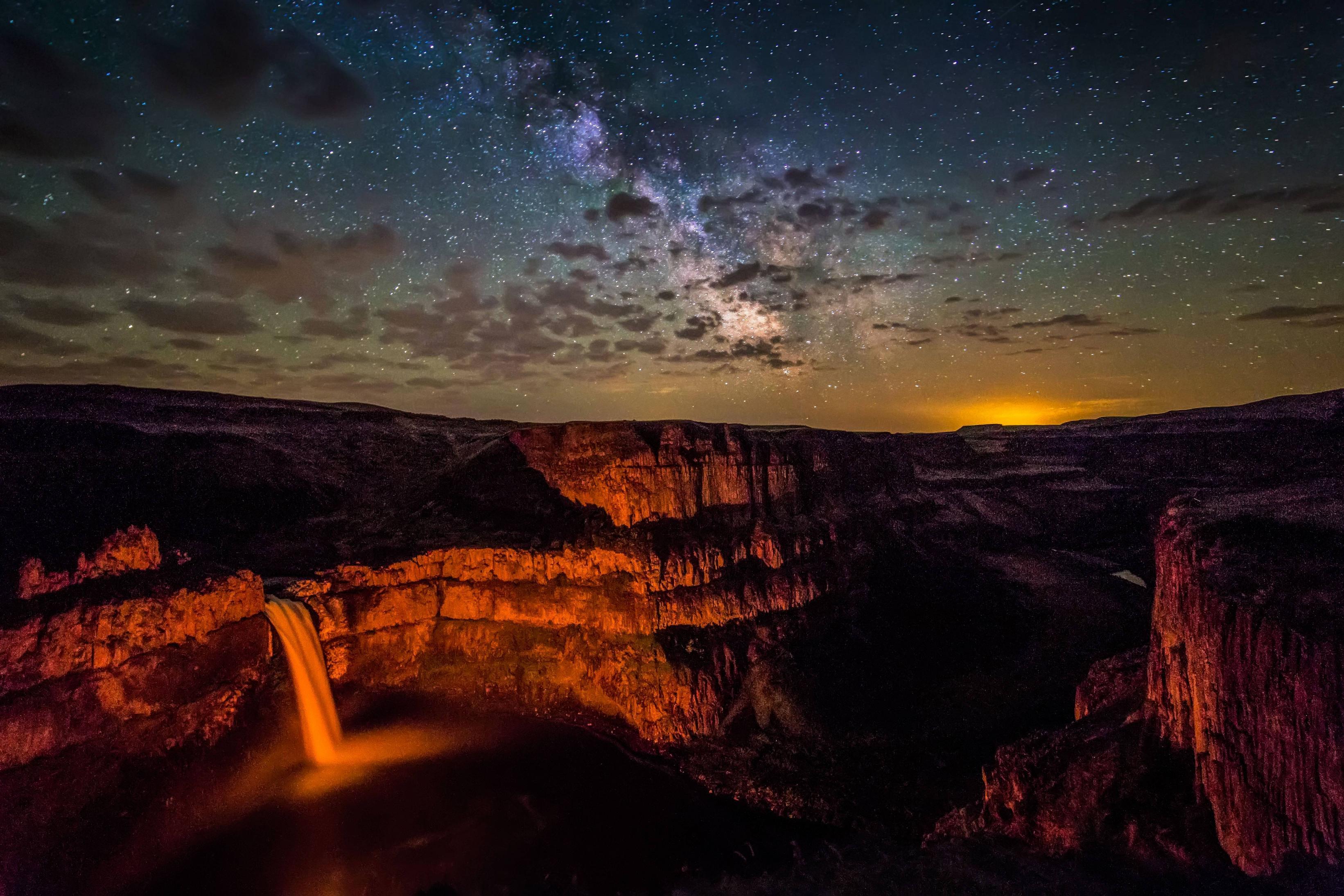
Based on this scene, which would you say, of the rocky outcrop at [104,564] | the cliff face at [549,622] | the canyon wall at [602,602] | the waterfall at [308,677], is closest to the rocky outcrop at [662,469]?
the canyon wall at [602,602]

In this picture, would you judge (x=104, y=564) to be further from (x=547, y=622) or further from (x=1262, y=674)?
(x=1262, y=674)

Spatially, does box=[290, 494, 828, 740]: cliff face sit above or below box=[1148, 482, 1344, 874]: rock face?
below

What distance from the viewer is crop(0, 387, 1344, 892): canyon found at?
10844 millimetres

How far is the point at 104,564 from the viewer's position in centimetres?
2131

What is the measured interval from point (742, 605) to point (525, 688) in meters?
11.8

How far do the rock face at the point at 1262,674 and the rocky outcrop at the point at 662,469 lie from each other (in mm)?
22287

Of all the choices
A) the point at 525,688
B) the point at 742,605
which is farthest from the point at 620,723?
the point at 742,605

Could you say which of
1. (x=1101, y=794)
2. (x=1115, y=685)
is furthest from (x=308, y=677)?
(x=1115, y=685)

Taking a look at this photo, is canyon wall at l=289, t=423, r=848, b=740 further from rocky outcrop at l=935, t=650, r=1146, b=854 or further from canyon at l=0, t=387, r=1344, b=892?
rocky outcrop at l=935, t=650, r=1146, b=854

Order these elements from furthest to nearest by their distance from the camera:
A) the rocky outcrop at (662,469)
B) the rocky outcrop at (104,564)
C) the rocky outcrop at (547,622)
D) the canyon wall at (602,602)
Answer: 1. the rocky outcrop at (662,469)
2. the canyon wall at (602,602)
3. the rocky outcrop at (547,622)
4. the rocky outcrop at (104,564)

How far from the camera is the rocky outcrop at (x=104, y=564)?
757 inches

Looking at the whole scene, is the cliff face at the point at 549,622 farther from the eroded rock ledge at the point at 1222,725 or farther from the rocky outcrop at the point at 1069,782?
the eroded rock ledge at the point at 1222,725

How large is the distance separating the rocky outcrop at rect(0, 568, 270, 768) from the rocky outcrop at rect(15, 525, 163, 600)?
0.48 meters

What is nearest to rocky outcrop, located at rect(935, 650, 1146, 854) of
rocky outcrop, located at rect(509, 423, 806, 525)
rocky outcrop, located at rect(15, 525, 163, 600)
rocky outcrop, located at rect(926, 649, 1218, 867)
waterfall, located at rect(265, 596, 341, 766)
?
rocky outcrop, located at rect(926, 649, 1218, 867)
